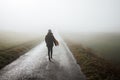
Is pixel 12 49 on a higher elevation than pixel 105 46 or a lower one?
lower

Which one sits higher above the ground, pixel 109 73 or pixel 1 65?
pixel 1 65

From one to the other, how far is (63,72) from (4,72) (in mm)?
4229

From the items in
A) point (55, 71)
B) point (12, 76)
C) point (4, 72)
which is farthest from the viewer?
Answer: point (55, 71)

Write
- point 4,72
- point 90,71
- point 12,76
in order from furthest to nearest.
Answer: point 90,71 → point 4,72 → point 12,76

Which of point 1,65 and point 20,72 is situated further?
point 1,65

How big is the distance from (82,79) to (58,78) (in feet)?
5.30

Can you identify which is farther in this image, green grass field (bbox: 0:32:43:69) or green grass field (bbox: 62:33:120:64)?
green grass field (bbox: 62:33:120:64)

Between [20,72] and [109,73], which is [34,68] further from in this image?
[109,73]

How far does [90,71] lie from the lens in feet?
45.2

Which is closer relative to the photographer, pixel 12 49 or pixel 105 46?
pixel 12 49

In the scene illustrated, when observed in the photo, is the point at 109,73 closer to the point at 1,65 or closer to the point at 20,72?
the point at 20,72

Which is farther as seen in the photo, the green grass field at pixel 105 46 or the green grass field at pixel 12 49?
the green grass field at pixel 105 46

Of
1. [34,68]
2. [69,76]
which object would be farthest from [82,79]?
[34,68]

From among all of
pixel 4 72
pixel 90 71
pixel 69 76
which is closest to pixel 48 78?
pixel 69 76
